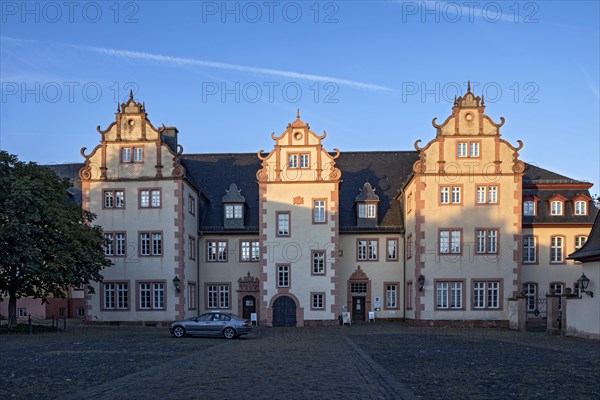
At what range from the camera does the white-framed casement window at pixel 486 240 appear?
41.0 metres

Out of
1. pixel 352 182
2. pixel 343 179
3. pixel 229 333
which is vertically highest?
pixel 343 179

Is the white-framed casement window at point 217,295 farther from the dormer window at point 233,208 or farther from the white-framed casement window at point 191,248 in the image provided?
the dormer window at point 233,208

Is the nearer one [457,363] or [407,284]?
[457,363]

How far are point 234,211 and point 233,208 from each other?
0.22 m

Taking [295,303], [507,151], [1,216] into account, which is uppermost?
[507,151]

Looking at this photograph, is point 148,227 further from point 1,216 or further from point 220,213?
point 1,216

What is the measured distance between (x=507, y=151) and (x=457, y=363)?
24553 millimetres

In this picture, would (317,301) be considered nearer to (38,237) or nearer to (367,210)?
(367,210)

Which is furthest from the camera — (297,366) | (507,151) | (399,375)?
(507,151)

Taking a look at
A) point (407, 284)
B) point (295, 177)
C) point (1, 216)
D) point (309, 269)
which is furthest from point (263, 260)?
point (1, 216)

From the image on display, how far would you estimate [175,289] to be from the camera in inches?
1622

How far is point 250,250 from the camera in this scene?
1791 inches

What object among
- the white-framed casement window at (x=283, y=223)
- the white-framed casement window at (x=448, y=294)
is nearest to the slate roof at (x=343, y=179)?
the white-framed casement window at (x=283, y=223)

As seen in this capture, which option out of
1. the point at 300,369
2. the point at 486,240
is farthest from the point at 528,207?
the point at 300,369
